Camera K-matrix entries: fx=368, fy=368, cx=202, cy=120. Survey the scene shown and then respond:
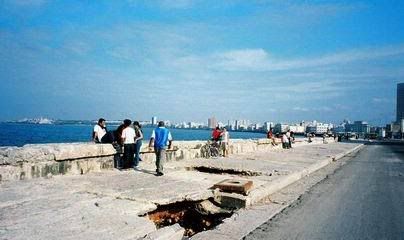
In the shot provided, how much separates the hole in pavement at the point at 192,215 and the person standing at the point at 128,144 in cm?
398

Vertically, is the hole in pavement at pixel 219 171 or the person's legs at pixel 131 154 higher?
the person's legs at pixel 131 154

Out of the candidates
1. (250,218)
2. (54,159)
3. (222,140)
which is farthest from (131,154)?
(222,140)

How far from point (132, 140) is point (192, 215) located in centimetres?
427

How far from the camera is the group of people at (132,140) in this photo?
10.1 metres

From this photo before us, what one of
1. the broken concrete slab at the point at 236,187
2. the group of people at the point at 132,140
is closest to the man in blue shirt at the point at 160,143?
the group of people at the point at 132,140

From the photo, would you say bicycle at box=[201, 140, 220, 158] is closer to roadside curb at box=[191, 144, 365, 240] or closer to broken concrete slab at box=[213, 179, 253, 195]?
roadside curb at box=[191, 144, 365, 240]

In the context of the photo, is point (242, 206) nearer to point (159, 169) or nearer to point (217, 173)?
point (159, 169)

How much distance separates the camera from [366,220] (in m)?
6.40

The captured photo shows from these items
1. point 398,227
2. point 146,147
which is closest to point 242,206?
point 398,227

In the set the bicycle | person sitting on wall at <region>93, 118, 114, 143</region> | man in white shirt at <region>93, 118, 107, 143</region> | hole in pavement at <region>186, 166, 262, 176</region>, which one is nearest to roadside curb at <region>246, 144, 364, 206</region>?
hole in pavement at <region>186, 166, 262, 176</region>

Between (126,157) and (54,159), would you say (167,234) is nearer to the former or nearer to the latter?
(54,159)

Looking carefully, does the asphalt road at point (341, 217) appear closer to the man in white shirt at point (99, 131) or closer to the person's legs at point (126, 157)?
the person's legs at point (126, 157)

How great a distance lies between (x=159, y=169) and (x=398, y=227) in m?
5.92

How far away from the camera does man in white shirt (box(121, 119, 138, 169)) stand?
1058cm
